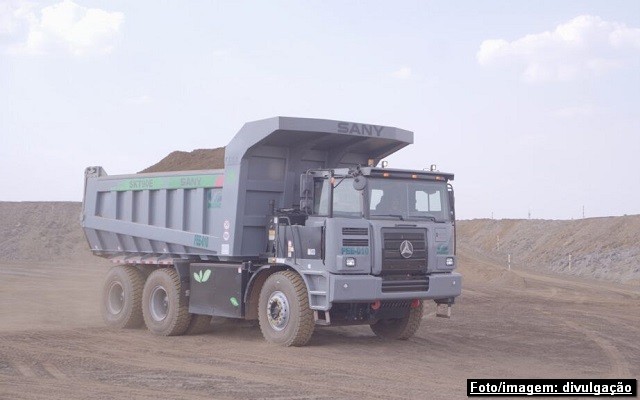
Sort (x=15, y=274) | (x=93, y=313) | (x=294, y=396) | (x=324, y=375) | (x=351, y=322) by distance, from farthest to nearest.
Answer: (x=15, y=274), (x=93, y=313), (x=351, y=322), (x=324, y=375), (x=294, y=396)

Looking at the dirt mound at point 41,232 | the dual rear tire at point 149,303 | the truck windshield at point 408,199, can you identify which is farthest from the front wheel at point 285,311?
the dirt mound at point 41,232

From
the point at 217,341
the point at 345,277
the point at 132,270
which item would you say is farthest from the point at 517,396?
the point at 132,270

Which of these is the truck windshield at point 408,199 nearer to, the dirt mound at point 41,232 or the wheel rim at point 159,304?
the wheel rim at point 159,304

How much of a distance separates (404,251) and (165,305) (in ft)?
16.7

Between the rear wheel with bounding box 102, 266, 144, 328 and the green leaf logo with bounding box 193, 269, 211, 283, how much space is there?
2.04 metres

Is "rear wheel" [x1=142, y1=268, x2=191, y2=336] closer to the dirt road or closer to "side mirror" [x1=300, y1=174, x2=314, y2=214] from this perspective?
the dirt road

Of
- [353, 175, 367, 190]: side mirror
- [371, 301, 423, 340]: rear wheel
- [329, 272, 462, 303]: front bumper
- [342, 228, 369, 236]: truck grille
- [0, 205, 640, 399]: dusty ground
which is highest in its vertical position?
[353, 175, 367, 190]: side mirror

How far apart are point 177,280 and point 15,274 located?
64.0 ft

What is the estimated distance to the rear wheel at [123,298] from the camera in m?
15.9

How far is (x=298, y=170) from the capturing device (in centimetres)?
1422

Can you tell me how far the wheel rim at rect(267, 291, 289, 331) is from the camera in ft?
42.4

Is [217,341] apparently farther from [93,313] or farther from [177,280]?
[93,313]

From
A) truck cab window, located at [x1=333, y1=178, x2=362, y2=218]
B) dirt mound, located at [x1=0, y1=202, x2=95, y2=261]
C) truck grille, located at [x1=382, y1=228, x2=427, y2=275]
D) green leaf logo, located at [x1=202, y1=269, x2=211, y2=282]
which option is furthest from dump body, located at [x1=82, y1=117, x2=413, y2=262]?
dirt mound, located at [x1=0, y1=202, x2=95, y2=261]

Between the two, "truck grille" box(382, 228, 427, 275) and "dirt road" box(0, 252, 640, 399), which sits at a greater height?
"truck grille" box(382, 228, 427, 275)
